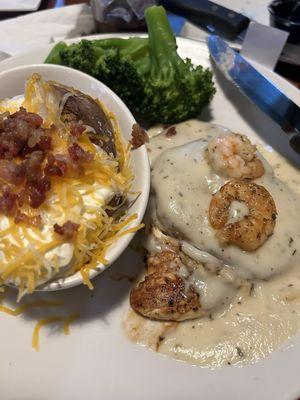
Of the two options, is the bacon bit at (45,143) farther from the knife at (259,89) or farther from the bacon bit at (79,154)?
the knife at (259,89)

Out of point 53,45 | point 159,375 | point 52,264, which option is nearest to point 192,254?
point 159,375

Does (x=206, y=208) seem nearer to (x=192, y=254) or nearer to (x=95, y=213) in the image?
(x=192, y=254)

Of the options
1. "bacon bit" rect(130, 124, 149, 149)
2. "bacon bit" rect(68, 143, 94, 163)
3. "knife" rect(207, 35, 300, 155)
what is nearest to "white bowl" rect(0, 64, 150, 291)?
"bacon bit" rect(130, 124, 149, 149)

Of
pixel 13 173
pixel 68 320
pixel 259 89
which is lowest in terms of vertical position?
pixel 68 320

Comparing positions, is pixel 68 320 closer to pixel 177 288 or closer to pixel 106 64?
pixel 177 288

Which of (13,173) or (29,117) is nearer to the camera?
(13,173)

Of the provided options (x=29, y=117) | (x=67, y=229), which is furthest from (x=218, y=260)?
(x=29, y=117)

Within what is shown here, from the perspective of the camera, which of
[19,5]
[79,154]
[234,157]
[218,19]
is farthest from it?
[19,5]

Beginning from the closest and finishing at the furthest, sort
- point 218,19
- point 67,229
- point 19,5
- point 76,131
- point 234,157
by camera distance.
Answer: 1. point 67,229
2. point 76,131
3. point 234,157
4. point 218,19
5. point 19,5
